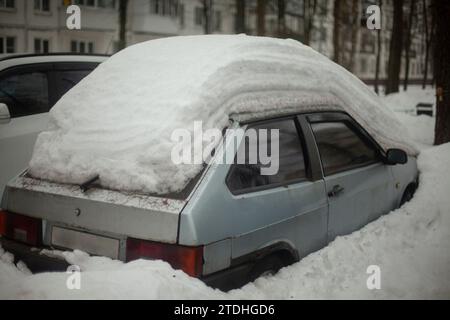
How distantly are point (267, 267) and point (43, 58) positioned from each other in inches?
160

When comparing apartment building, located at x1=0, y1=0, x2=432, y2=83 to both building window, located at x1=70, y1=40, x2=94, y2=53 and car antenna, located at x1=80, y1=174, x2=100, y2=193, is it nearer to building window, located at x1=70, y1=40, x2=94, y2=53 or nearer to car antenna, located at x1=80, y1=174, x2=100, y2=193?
building window, located at x1=70, y1=40, x2=94, y2=53

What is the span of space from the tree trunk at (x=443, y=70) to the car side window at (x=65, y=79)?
553cm

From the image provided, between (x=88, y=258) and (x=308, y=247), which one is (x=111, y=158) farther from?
(x=308, y=247)

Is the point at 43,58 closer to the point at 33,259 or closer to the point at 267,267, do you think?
the point at 33,259

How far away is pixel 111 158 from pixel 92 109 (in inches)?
22.6

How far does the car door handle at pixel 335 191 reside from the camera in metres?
3.67

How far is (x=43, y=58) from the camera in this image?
570 cm

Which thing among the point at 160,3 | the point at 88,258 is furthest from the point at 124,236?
the point at 160,3

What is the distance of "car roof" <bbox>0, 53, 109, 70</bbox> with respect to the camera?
5.33 metres

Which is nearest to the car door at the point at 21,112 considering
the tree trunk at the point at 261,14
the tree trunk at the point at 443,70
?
the tree trunk at the point at 443,70

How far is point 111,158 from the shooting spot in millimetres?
3004

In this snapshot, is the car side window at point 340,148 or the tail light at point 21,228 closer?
the tail light at point 21,228

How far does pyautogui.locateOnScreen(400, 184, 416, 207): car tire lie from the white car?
4.04m

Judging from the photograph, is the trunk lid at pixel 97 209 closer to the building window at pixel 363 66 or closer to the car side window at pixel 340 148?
the car side window at pixel 340 148
